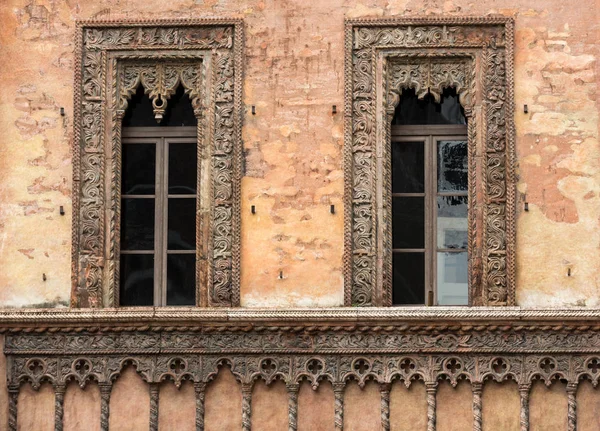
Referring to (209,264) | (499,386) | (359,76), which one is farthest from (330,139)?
(499,386)

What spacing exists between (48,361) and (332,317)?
91.0 inches

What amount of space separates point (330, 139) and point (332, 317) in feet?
4.81

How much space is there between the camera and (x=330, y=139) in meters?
13.5

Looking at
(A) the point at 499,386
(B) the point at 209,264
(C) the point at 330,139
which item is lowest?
(A) the point at 499,386

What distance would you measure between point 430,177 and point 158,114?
228 centimetres

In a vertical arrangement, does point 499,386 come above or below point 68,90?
below

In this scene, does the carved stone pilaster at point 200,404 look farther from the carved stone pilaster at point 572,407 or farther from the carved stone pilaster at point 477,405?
the carved stone pilaster at point 572,407

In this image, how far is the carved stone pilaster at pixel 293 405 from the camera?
1315 centimetres

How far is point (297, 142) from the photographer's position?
13.5m

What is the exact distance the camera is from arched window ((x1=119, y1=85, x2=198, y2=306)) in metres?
13.7

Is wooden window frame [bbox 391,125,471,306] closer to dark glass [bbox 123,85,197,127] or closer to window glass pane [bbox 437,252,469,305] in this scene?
window glass pane [bbox 437,252,469,305]

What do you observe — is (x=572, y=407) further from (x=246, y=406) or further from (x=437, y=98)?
(x=437, y=98)

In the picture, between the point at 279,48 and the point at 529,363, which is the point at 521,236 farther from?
the point at 279,48

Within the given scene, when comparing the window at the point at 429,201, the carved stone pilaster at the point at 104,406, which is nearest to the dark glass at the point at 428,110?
the window at the point at 429,201
